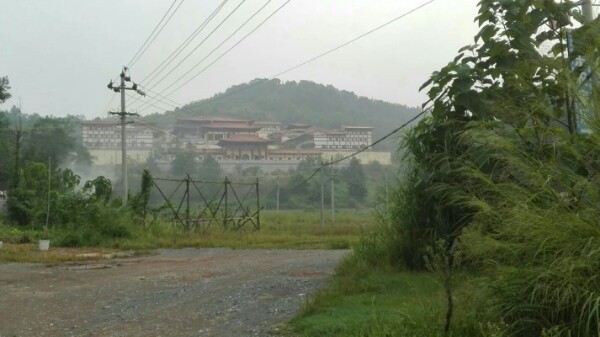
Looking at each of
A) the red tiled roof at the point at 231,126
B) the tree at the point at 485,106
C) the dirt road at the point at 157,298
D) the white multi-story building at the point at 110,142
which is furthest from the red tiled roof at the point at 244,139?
the tree at the point at 485,106

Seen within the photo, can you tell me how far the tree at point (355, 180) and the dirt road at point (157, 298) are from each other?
28.1m

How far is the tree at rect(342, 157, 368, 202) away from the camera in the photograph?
143 ft

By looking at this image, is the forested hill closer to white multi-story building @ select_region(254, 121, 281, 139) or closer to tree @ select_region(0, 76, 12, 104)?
white multi-story building @ select_region(254, 121, 281, 139)

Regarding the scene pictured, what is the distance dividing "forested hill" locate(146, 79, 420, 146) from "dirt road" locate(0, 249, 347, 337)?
44.9 m

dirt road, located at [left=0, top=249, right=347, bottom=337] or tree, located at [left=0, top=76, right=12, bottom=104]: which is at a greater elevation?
tree, located at [left=0, top=76, right=12, bottom=104]

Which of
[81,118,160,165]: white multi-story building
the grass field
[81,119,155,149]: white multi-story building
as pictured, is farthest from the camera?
[81,118,160,165]: white multi-story building

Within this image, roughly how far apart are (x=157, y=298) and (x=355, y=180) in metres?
35.1

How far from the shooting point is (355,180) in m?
44.6

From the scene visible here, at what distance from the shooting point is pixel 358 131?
4128 centimetres

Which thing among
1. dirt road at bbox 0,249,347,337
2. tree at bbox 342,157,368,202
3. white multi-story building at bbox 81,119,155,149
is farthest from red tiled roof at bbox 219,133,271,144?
dirt road at bbox 0,249,347,337

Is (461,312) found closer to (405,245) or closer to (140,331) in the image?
(140,331)

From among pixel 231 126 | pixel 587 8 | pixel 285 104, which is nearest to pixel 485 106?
pixel 587 8

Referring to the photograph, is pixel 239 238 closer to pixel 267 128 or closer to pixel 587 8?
pixel 587 8

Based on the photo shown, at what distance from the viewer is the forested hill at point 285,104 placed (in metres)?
61.0
